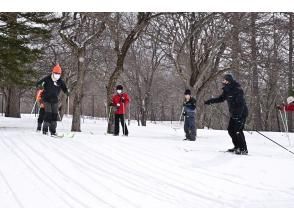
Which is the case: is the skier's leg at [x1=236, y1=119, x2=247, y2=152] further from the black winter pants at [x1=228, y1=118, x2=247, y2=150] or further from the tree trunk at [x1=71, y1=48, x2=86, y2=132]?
the tree trunk at [x1=71, y1=48, x2=86, y2=132]

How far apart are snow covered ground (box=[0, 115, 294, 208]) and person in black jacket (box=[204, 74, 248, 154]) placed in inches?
18.4

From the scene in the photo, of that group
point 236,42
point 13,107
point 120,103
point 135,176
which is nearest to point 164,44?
point 236,42

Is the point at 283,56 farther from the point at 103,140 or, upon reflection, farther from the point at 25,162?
the point at 25,162

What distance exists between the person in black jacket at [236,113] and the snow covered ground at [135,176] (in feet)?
1.54

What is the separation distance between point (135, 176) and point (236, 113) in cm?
378

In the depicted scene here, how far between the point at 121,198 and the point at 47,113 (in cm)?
640

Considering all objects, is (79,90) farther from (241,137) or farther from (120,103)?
(241,137)

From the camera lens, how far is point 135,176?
6.36 m

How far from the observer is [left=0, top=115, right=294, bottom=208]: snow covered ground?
5.00m

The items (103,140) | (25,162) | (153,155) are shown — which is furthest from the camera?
(103,140)

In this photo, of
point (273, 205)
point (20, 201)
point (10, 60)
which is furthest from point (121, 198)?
point (10, 60)

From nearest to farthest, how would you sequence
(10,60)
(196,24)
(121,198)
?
(121,198), (10,60), (196,24)

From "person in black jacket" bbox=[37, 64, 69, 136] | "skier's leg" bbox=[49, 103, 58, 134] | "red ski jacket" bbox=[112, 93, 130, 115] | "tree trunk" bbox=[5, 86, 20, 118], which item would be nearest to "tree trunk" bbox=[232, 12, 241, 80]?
"red ski jacket" bbox=[112, 93, 130, 115]

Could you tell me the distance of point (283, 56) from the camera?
2681cm
